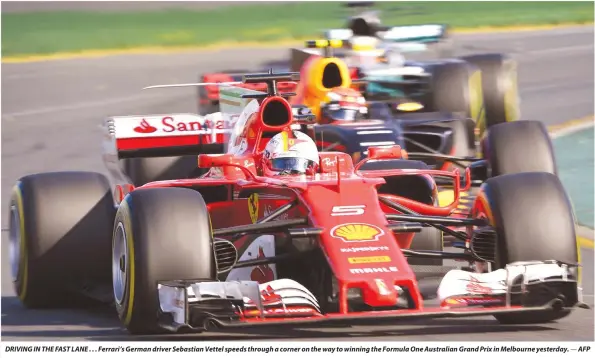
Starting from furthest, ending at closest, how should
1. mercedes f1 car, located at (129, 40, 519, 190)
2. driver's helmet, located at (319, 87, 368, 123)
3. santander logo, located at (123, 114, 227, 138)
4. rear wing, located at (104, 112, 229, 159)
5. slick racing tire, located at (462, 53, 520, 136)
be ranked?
slick racing tire, located at (462, 53, 520, 136), driver's helmet, located at (319, 87, 368, 123), mercedes f1 car, located at (129, 40, 519, 190), santander logo, located at (123, 114, 227, 138), rear wing, located at (104, 112, 229, 159)

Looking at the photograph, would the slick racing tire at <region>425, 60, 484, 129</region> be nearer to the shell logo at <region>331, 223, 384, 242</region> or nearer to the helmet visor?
the helmet visor

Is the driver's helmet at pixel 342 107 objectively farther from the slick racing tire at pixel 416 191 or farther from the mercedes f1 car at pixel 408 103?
the slick racing tire at pixel 416 191

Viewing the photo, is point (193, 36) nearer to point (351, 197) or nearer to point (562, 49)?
point (562, 49)

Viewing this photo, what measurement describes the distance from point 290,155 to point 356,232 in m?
1.40

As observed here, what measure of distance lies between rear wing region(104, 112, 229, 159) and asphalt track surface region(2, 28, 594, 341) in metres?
1.73

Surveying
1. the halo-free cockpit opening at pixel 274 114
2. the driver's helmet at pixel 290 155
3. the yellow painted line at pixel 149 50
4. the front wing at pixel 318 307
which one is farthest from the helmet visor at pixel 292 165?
the yellow painted line at pixel 149 50

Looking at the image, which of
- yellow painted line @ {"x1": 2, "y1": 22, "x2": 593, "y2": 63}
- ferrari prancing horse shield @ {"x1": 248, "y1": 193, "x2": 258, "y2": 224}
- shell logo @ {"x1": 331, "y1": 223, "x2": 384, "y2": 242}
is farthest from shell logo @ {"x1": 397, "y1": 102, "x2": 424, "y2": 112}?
yellow painted line @ {"x1": 2, "y1": 22, "x2": 593, "y2": 63}

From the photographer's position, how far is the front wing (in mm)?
9602

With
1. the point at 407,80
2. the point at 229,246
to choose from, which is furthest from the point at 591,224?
the point at 229,246

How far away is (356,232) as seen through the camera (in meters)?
10.4

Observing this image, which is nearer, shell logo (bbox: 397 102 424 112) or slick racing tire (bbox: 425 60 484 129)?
shell logo (bbox: 397 102 424 112)

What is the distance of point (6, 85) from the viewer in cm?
2914

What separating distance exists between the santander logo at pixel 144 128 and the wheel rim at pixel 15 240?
2.14m

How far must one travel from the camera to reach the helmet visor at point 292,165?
1155 centimetres
